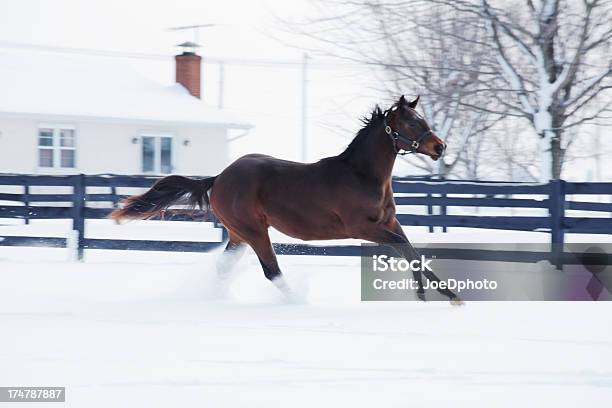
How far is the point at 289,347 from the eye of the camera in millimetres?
6270

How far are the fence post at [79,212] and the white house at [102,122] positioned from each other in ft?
42.4

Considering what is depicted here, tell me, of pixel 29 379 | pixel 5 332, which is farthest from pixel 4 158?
pixel 29 379

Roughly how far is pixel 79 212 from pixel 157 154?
14892 mm

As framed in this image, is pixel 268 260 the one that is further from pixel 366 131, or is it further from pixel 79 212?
pixel 79 212

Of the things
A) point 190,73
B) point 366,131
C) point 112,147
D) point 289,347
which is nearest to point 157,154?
point 112,147

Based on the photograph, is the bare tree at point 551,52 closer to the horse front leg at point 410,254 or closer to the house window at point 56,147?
the horse front leg at point 410,254

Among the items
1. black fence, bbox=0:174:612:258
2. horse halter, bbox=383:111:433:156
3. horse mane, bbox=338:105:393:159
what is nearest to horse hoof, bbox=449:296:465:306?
horse halter, bbox=383:111:433:156

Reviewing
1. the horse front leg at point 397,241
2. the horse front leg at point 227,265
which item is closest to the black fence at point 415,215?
the horse front leg at point 227,265

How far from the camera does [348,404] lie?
4.82 meters

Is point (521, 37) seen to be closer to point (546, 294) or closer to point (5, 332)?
point (546, 294)

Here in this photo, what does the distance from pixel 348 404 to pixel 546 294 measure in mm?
4958

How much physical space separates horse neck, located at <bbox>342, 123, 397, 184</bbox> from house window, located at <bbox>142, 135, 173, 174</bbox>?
1929 centimetres

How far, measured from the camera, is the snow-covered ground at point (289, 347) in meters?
5.02

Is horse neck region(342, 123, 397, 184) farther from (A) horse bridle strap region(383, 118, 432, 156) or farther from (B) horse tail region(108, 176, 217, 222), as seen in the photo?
(B) horse tail region(108, 176, 217, 222)
